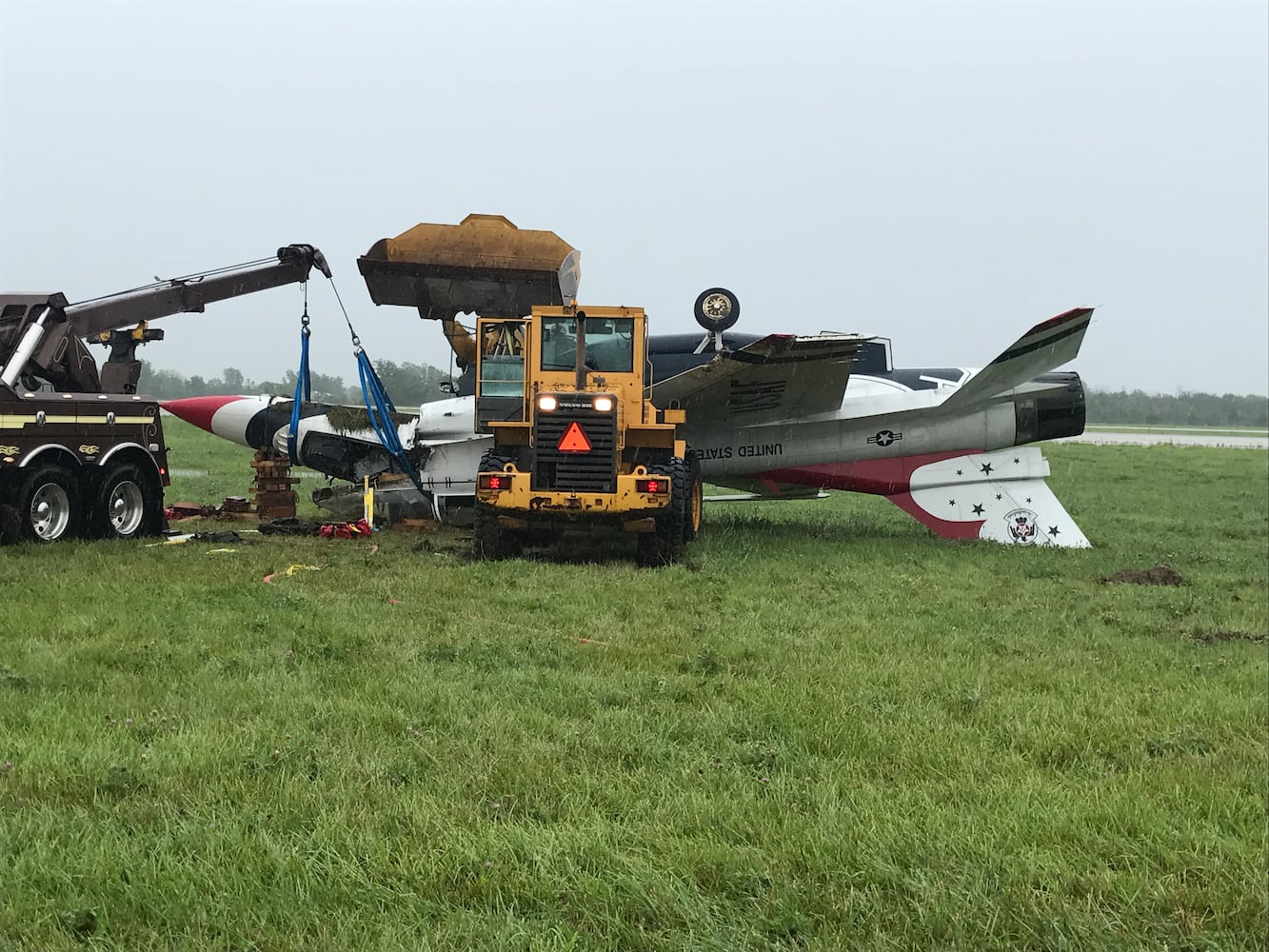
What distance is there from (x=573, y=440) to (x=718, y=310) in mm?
4068

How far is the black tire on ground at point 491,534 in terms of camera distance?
10266mm

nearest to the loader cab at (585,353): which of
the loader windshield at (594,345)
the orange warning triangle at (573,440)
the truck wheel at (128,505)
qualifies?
the loader windshield at (594,345)

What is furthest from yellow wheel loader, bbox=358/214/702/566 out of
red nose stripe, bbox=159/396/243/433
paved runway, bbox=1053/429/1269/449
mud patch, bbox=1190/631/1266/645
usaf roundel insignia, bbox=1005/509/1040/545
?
paved runway, bbox=1053/429/1269/449

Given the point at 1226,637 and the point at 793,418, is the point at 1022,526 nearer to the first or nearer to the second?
the point at 793,418

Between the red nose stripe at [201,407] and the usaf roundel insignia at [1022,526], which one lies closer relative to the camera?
the usaf roundel insignia at [1022,526]

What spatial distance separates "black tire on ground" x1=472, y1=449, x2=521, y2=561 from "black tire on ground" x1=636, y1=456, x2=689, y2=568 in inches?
51.9

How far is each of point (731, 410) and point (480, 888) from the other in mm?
10534

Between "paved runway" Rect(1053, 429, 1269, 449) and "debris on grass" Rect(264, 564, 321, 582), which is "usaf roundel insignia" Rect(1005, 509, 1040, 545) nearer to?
"debris on grass" Rect(264, 564, 321, 582)

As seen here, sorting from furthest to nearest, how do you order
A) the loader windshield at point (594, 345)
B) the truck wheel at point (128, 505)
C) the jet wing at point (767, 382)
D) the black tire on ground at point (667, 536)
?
the jet wing at point (767, 382), the loader windshield at point (594, 345), the truck wheel at point (128, 505), the black tire on ground at point (667, 536)

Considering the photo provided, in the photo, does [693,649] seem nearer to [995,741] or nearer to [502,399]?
[995,741]

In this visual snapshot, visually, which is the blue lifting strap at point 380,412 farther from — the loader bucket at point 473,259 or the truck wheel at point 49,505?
the truck wheel at point 49,505

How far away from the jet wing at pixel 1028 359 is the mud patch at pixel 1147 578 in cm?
316

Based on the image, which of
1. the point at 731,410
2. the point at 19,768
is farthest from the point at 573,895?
the point at 731,410

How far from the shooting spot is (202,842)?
3174 millimetres
